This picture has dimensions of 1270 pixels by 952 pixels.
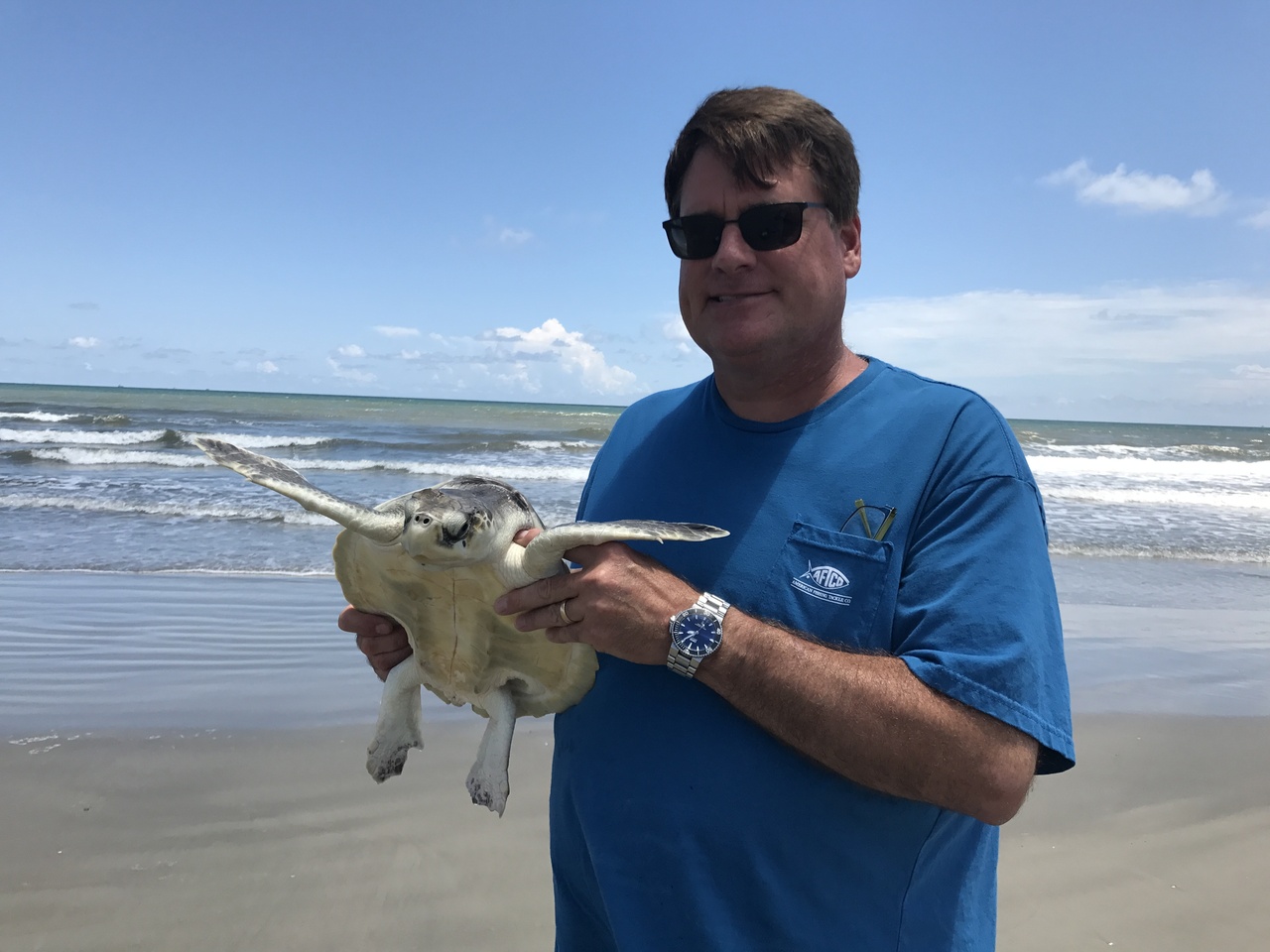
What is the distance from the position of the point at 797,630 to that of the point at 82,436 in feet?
83.6

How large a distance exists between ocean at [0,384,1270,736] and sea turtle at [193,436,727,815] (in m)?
3.02

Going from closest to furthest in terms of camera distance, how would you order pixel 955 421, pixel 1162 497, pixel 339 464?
pixel 955 421 < pixel 1162 497 < pixel 339 464

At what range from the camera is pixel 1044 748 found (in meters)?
1.36

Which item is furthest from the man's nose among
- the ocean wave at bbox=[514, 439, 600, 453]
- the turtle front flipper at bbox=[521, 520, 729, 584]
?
the ocean wave at bbox=[514, 439, 600, 453]

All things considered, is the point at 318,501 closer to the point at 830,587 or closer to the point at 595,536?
the point at 595,536

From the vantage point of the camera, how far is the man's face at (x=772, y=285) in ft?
5.65

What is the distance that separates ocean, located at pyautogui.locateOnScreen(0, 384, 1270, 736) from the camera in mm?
5289

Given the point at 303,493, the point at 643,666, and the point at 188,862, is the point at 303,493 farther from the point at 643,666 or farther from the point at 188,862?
the point at 188,862

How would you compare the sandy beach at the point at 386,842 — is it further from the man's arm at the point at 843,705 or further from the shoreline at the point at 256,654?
the man's arm at the point at 843,705

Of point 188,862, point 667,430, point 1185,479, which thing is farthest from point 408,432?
point 667,430

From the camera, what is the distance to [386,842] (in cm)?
371

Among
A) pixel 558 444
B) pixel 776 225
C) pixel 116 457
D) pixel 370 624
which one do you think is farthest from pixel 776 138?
pixel 558 444

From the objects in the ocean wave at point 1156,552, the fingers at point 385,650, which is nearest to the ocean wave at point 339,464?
the ocean wave at point 1156,552

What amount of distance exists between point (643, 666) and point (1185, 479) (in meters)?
23.0
